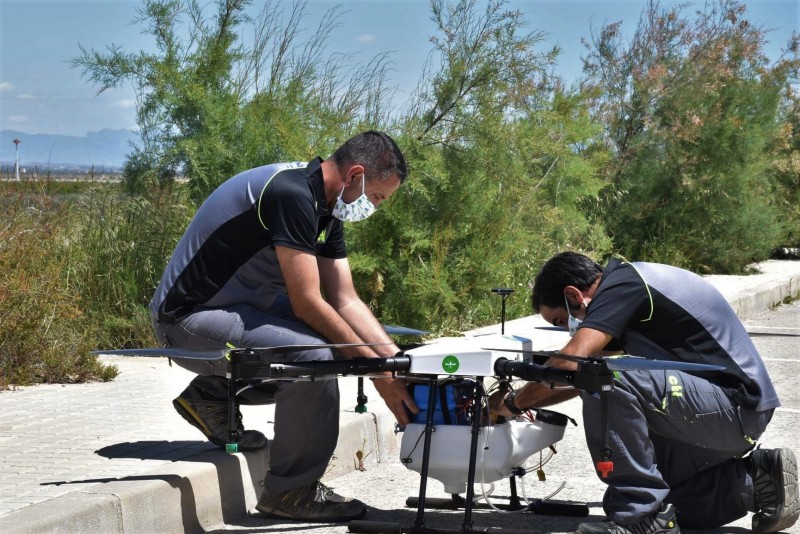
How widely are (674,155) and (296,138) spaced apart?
8.12 metres

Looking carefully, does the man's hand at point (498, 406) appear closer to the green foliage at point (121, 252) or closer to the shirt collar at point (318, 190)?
the shirt collar at point (318, 190)

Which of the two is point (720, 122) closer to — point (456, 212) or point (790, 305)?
point (790, 305)

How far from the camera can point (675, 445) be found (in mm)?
4629

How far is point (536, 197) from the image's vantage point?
11.5 metres

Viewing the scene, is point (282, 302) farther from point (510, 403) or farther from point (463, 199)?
point (463, 199)

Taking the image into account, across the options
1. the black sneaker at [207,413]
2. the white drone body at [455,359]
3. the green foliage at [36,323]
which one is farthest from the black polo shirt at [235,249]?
→ the green foliage at [36,323]

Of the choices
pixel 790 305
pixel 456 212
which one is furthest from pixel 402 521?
pixel 790 305

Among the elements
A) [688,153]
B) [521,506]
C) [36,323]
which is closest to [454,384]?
[521,506]

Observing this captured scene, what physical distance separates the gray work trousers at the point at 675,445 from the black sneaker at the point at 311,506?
3.71 feet

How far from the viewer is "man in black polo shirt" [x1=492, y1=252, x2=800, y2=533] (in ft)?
13.9

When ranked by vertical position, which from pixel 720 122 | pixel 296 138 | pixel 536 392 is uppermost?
pixel 720 122

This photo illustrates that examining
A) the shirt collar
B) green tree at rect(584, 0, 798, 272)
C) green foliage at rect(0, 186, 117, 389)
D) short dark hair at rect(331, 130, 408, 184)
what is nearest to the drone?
the shirt collar

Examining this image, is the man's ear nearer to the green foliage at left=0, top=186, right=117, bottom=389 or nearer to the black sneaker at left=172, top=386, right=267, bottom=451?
the black sneaker at left=172, top=386, right=267, bottom=451

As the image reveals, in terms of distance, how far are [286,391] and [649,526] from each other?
5.24 ft
